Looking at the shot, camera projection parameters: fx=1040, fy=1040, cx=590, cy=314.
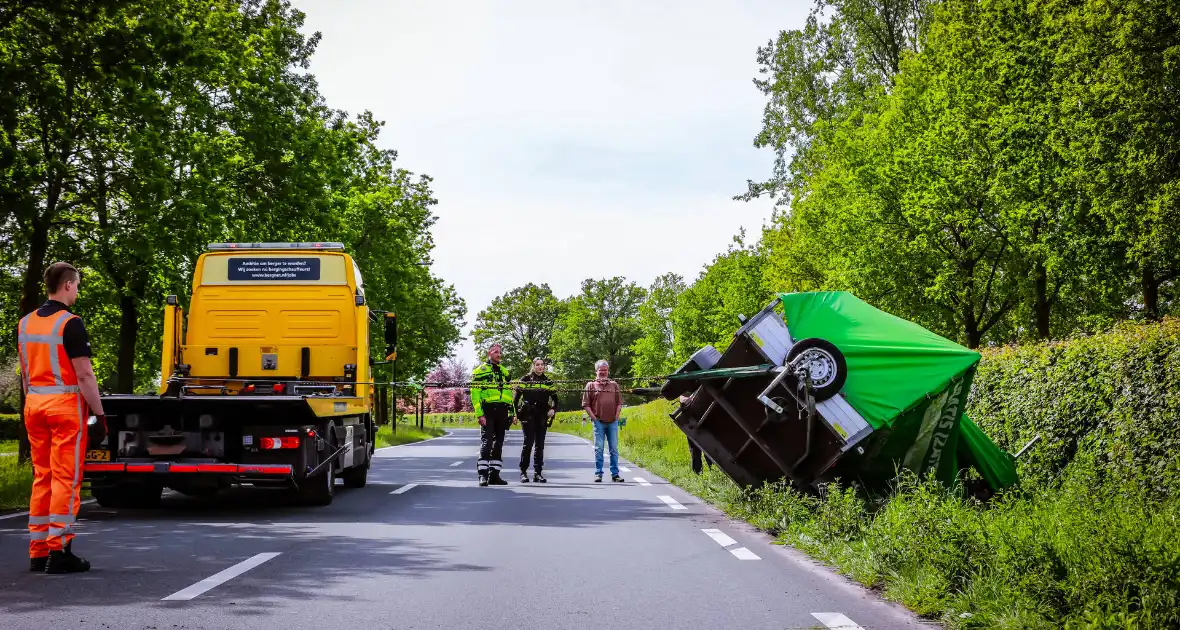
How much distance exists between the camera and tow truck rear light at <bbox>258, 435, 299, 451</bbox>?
10.7 meters

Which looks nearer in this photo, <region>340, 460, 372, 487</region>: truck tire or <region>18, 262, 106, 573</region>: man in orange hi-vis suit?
<region>18, 262, 106, 573</region>: man in orange hi-vis suit

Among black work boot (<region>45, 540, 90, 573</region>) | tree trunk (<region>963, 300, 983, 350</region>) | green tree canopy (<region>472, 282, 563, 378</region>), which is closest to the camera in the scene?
black work boot (<region>45, 540, 90, 573</region>)

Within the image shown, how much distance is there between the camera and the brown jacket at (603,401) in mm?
15680

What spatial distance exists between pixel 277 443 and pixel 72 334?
158 inches

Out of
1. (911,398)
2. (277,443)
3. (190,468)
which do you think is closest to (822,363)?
(911,398)

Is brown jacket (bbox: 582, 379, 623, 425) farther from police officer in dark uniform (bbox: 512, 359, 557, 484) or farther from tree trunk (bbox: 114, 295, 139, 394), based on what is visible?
tree trunk (bbox: 114, 295, 139, 394)

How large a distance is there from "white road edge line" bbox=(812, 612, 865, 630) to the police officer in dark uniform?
981 centimetres

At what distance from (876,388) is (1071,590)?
3979 mm

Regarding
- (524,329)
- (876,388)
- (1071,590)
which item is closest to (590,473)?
(876,388)

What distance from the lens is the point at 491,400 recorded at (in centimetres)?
1468

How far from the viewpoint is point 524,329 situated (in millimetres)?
104438

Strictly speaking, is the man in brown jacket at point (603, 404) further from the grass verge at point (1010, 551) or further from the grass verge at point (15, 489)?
the grass verge at point (15, 489)

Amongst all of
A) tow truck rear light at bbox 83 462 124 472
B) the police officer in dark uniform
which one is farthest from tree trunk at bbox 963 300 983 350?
tow truck rear light at bbox 83 462 124 472

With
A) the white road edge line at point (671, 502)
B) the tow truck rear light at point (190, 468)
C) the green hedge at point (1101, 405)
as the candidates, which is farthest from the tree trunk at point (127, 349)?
the green hedge at point (1101, 405)
